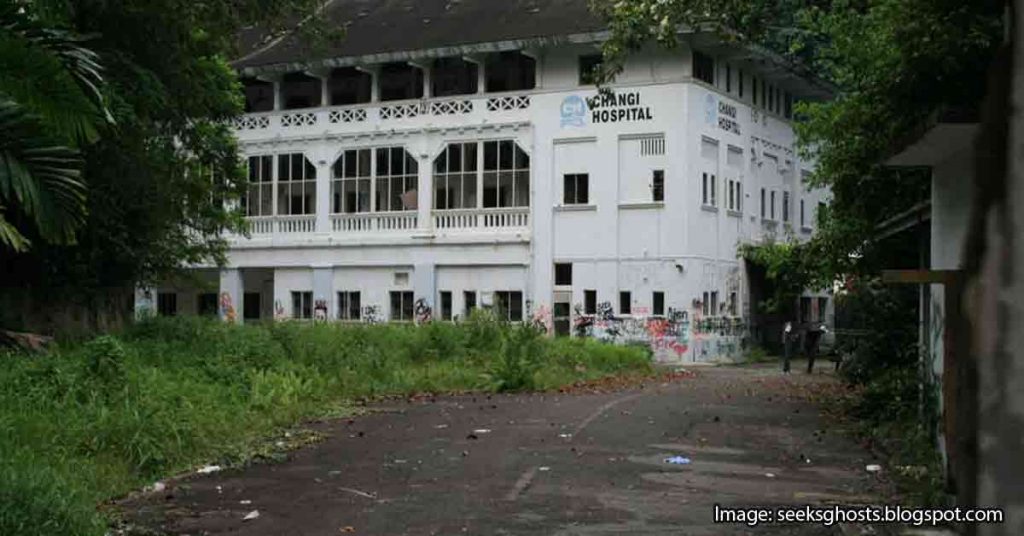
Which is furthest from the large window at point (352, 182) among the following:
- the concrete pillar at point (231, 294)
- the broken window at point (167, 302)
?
the broken window at point (167, 302)

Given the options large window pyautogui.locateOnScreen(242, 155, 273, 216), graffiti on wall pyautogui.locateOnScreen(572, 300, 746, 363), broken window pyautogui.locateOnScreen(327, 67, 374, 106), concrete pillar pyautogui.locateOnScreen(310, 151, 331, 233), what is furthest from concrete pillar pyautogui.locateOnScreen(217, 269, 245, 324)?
graffiti on wall pyautogui.locateOnScreen(572, 300, 746, 363)

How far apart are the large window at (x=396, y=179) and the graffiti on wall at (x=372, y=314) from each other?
369cm

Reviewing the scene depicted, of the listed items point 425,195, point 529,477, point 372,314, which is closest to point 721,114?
point 425,195

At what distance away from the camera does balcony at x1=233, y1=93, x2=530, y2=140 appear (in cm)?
3812

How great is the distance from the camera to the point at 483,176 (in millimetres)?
38531

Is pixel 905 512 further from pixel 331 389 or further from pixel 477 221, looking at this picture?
pixel 477 221

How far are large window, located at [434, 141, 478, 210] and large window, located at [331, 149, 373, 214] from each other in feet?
9.76

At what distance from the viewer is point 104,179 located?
1830cm

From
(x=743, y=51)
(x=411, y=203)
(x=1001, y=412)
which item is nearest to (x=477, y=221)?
(x=411, y=203)

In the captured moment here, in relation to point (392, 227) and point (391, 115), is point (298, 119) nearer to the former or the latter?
point (391, 115)

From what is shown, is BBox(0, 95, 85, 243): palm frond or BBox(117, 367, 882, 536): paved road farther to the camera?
BBox(117, 367, 882, 536): paved road

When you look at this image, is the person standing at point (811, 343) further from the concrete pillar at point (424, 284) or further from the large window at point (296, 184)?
the large window at point (296, 184)

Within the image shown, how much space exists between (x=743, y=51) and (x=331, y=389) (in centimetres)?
2390

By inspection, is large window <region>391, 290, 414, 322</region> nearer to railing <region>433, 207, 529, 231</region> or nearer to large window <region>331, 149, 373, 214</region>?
railing <region>433, 207, 529, 231</region>
